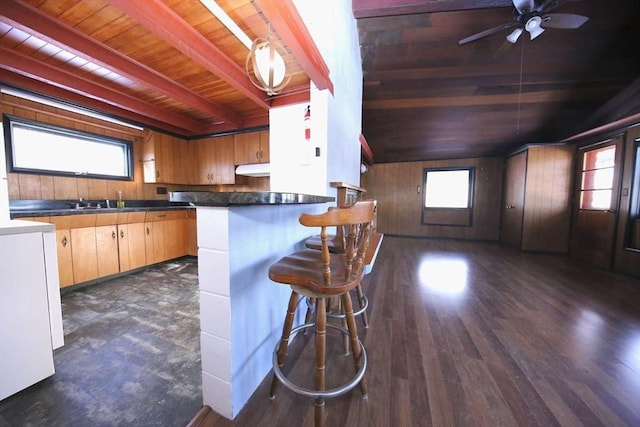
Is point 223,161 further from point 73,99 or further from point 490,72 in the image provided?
point 490,72

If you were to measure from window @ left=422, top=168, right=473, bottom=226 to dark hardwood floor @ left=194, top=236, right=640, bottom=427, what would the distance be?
9.56 ft

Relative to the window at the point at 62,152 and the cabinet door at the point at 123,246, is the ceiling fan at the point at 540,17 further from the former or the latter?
the window at the point at 62,152

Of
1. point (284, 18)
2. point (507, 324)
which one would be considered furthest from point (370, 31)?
point (507, 324)

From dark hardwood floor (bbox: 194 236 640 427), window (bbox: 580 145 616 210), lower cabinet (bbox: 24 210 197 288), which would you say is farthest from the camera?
window (bbox: 580 145 616 210)

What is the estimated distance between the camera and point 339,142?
2199 mm

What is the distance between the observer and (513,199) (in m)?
4.52

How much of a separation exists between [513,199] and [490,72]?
8.70 feet

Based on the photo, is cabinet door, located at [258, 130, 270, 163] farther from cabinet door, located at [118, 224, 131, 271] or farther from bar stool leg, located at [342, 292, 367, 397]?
bar stool leg, located at [342, 292, 367, 397]

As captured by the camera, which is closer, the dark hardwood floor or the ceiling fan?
the dark hardwood floor

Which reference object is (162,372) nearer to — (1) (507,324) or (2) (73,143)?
(1) (507,324)

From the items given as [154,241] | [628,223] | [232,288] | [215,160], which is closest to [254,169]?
[215,160]

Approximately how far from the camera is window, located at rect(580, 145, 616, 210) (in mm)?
3111

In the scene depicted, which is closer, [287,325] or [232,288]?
[232,288]

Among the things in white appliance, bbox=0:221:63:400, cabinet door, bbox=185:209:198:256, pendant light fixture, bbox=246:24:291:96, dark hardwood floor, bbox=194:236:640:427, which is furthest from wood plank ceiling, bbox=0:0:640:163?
dark hardwood floor, bbox=194:236:640:427
